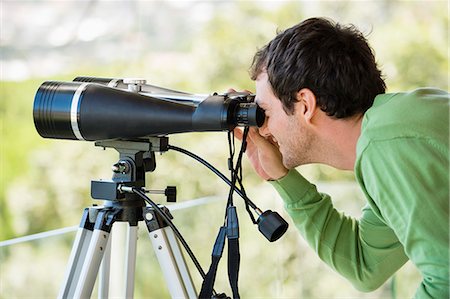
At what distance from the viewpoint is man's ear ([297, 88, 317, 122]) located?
1.50 m

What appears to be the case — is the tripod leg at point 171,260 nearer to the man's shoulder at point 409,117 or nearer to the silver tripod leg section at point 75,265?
the silver tripod leg section at point 75,265

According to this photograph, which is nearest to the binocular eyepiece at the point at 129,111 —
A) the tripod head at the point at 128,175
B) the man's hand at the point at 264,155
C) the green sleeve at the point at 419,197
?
the tripod head at the point at 128,175

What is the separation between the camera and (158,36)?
536 centimetres

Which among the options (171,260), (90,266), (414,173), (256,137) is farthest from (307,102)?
(90,266)

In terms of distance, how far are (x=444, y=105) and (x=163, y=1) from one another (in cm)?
406

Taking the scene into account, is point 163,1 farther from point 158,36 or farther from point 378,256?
point 378,256

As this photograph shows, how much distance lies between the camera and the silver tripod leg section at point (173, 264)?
1.54 metres

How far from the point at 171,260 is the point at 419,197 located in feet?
1.68

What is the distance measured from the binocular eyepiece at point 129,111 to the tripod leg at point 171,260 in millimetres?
190

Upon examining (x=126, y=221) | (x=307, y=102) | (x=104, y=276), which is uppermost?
(x=307, y=102)

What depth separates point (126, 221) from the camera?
1.57 meters

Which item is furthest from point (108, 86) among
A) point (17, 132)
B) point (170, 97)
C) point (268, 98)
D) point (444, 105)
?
point (17, 132)

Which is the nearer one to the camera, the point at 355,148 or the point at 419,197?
the point at 419,197

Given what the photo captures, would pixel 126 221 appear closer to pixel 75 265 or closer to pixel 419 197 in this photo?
pixel 75 265
